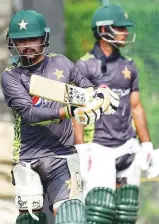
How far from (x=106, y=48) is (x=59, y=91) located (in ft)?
6.33

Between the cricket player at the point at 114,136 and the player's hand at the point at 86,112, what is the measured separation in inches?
63.3

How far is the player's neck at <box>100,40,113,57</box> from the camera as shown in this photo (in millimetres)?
9227

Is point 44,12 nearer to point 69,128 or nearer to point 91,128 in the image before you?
point 91,128

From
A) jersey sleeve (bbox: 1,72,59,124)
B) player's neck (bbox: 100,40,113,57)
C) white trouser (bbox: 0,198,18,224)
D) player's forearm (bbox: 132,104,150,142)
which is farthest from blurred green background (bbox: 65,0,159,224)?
jersey sleeve (bbox: 1,72,59,124)

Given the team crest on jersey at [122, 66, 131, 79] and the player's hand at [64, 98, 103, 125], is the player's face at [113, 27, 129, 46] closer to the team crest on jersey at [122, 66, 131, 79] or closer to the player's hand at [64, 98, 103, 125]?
the team crest on jersey at [122, 66, 131, 79]

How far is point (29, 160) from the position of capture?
7773mm

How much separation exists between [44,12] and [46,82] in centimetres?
178

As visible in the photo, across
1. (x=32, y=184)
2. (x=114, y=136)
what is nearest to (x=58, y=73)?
(x=32, y=184)

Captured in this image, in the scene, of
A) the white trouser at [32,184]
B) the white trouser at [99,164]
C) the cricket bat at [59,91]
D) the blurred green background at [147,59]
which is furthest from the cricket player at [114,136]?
the cricket bat at [59,91]

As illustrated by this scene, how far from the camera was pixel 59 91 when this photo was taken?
290 inches

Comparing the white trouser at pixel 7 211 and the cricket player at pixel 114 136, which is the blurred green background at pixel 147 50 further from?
the white trouser at pixel 7 211

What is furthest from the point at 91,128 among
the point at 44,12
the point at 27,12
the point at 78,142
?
the point at 27,12

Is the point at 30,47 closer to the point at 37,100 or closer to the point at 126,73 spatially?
the point at 37,100

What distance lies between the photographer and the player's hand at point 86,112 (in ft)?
23.9
